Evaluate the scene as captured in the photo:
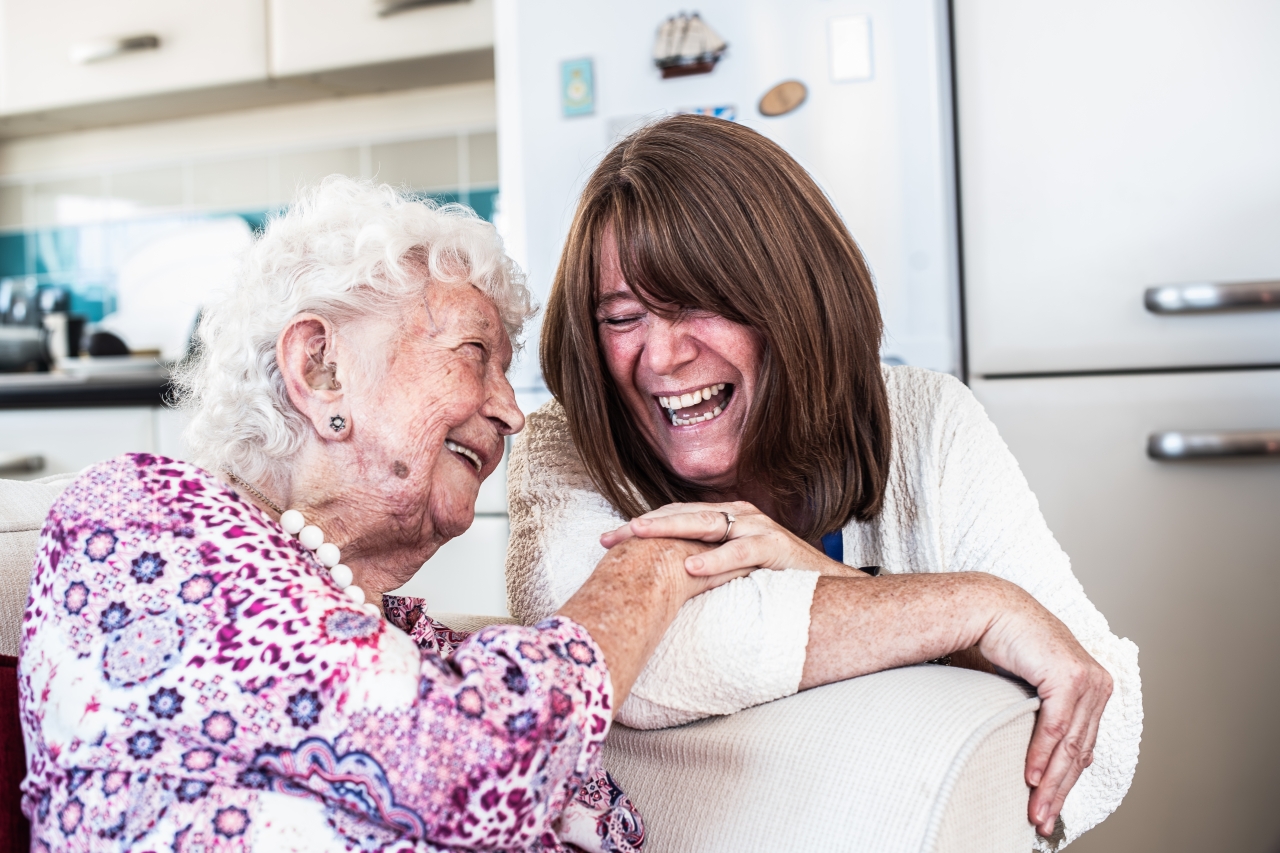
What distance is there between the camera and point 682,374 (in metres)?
1.10

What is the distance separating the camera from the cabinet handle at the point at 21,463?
231cm

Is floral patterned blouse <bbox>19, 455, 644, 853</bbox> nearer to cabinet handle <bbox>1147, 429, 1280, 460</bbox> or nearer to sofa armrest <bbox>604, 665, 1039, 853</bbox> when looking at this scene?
sofa armrest <bbox>604, 665, 1039, 853</bbox>

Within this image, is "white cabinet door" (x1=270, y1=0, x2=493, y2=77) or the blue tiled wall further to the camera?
the blue tiled wall

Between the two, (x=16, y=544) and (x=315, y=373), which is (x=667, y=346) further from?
(x=16, y=544)

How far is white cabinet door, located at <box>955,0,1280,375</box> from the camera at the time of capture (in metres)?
1.67

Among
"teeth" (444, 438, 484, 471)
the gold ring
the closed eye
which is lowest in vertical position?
the gold ring

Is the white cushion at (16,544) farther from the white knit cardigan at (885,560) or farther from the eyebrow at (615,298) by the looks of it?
the eyebrow at (615,298)

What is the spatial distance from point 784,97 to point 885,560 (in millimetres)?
981

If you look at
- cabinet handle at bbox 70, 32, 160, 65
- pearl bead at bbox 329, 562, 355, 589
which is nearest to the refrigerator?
pearl bead at bbox 329, 562, 355, 589

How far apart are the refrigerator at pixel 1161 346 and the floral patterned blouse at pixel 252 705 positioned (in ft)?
4.36

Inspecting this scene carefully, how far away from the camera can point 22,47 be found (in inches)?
107

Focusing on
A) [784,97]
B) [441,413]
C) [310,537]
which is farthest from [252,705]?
[784,97]

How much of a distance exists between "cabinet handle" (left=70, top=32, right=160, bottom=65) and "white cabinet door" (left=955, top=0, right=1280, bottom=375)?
6.34 ft

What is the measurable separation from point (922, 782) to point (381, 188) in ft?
2.29
